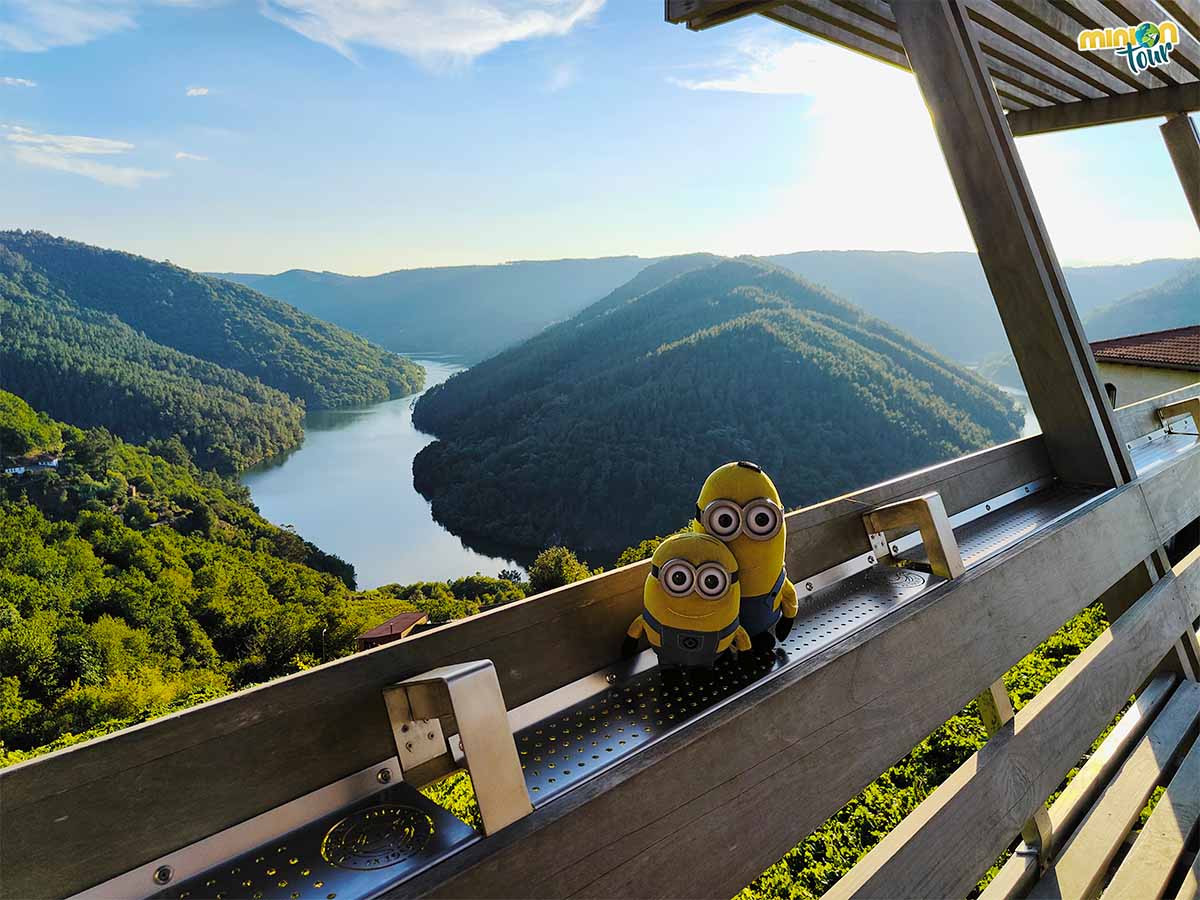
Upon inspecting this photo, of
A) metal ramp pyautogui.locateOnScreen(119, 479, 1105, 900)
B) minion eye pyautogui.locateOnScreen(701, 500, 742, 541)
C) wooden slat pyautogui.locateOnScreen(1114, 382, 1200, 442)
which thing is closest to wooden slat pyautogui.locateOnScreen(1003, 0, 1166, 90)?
wooden slat pyautogui.locateOnScreen(1114, 382, 1200, 442)

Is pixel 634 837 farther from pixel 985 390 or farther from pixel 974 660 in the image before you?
pixel 985 390

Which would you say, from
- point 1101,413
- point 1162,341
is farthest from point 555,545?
point 1101,413

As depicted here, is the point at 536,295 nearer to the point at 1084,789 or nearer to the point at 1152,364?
the point at 1152,364

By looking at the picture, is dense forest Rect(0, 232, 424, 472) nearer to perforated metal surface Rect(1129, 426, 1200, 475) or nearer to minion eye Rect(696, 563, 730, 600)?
perforated metal surface Rect(1129, 426, 1200, 475)

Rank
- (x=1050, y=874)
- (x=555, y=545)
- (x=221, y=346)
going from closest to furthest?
(x=1050, y=874)
(x=555, y=545)
(x=221, y=346)

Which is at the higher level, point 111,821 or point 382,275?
point 382,275
